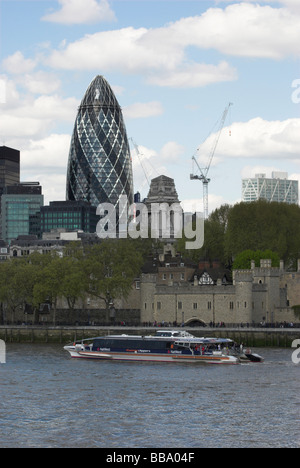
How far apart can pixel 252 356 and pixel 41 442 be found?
4017cm

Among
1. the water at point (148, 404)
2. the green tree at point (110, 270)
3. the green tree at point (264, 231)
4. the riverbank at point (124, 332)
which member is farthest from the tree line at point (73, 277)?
the water at point (148, 404)

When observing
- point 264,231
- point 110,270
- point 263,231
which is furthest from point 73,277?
point 264,231

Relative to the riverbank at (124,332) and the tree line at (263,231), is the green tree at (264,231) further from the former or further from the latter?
the riverbank at (124,332)

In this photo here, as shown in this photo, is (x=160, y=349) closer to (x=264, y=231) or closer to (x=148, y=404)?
(x=148, y=404)

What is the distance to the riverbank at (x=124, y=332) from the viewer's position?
108m

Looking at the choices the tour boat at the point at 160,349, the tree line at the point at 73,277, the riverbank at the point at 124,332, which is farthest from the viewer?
the tree line at the point at 73,277

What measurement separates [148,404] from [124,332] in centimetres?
4933

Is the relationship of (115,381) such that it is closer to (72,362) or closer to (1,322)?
(72,362)

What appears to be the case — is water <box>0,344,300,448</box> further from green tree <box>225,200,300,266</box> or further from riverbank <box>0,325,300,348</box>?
green tree <box>225,200,300,266</box>

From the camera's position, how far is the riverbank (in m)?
108

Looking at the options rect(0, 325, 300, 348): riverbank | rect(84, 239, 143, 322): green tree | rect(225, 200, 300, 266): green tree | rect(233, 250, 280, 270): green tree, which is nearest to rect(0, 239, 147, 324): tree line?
rect(84, 239, 143, 322): green tree

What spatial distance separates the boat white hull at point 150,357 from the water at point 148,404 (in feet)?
4.88

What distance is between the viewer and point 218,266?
14462 centimetres

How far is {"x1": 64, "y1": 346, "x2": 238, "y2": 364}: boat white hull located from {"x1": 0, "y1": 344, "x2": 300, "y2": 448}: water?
1487 mm
